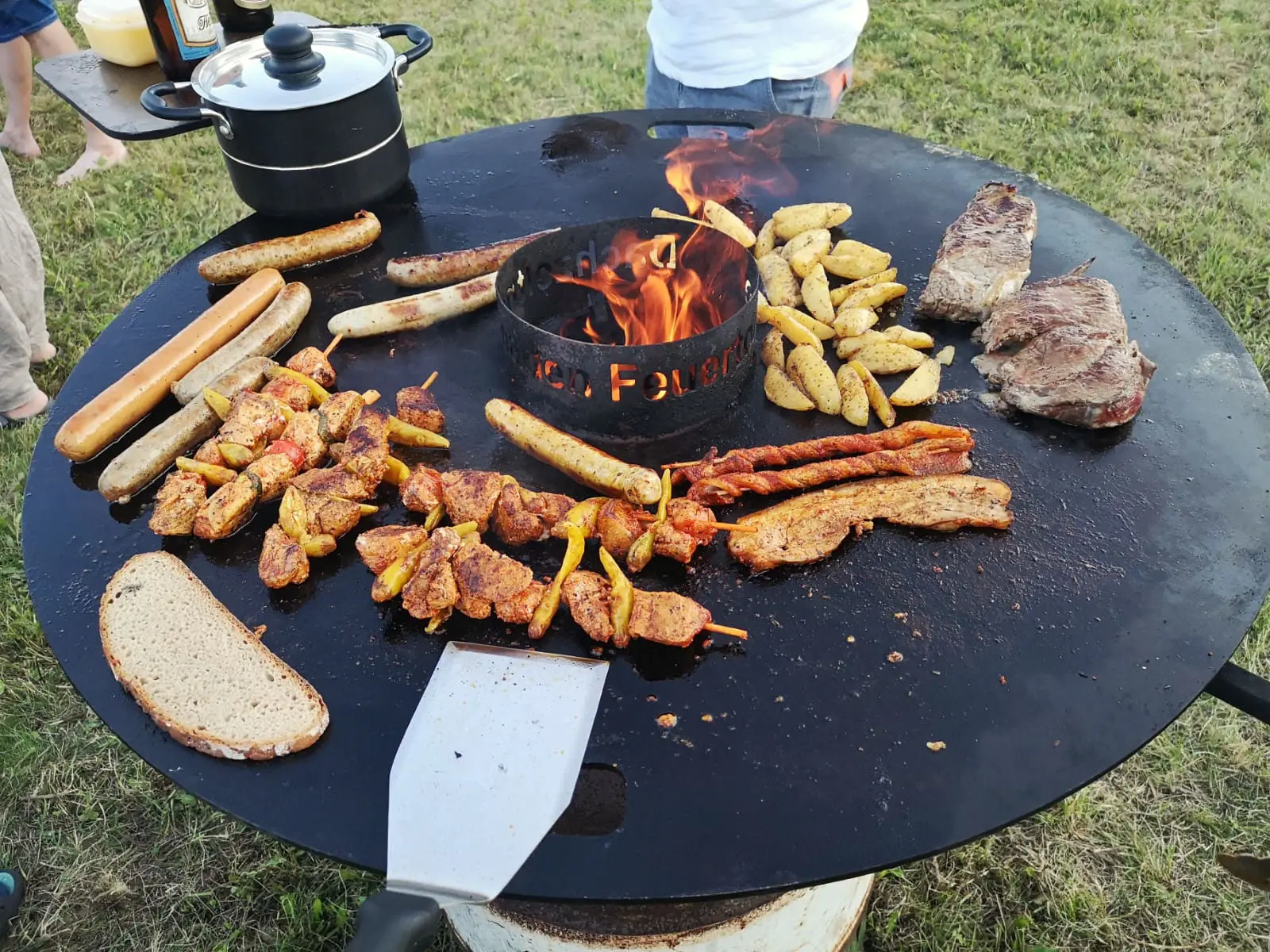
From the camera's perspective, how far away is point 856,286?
3.49 metres

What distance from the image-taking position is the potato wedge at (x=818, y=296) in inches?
134

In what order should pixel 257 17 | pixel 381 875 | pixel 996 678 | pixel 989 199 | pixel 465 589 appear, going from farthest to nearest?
pixel 257 17 → pixel 989 199 → pixel 465 589 → pixel 996 678 → pixel 381 875

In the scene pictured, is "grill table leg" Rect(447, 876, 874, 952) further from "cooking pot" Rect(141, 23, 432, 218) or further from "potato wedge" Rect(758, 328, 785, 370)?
"cooking pot" Rect(141, 23, 432, 218)

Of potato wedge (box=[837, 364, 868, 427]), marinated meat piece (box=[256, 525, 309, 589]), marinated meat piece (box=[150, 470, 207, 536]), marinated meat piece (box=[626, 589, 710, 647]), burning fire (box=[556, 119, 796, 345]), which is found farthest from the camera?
burning fire (box=[556, 119, 796, 345])

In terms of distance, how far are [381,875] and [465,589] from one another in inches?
30.0

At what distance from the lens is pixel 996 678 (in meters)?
2.25

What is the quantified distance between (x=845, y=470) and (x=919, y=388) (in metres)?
0.45

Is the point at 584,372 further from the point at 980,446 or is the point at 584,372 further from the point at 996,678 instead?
the point at 996,678

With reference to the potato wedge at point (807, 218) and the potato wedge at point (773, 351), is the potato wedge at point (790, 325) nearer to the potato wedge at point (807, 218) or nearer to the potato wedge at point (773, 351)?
the potato wedge at point (773, 351)

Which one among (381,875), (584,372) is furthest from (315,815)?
(584,372)

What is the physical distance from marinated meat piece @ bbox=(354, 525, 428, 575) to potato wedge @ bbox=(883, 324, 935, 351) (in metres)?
1.81

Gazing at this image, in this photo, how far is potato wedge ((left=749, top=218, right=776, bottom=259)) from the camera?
374 centimetres

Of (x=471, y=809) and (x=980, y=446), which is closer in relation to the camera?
(x=471, y=809)

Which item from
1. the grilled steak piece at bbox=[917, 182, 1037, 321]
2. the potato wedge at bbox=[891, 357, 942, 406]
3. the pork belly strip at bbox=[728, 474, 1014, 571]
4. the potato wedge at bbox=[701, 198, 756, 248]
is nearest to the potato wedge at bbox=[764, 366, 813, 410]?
the potato wedge at bbox=[891, 357, 942, 406]
